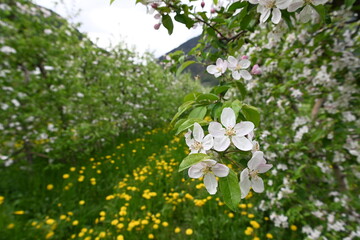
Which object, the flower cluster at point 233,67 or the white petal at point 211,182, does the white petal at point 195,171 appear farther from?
the flower cluster at point 233,67

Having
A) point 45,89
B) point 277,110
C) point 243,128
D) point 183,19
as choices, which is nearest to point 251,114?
point 243,128

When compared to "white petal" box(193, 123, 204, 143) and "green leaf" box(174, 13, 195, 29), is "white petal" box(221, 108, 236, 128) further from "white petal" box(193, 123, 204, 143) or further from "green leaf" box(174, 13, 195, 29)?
"green leaf" box(174, 13, 195, 29)

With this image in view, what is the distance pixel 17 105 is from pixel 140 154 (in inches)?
76.8

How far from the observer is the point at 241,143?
0.54 metres

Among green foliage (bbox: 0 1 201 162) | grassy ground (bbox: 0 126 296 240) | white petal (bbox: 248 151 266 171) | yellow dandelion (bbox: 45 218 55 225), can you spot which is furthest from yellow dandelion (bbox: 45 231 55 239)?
white petal (bbox: 248 151 266 171)

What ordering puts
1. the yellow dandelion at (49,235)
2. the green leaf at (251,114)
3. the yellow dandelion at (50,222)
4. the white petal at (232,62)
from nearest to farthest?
the green leaf at (251,114) → the white petal at (232,62) → the yellow dandelion at (49,235) → the yellow dandelion at (50,222)

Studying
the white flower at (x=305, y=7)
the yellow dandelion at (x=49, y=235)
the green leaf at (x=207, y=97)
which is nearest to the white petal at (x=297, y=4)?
the white flower at (x=305, y=7)

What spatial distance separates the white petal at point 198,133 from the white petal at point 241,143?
8 centimetres

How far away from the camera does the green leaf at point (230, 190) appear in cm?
47

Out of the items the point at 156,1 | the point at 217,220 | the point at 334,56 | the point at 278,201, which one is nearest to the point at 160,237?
the point at 217,220

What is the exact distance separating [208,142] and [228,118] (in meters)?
0.08

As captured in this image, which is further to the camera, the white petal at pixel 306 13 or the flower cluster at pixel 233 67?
the flower cluster at pixel 233 67

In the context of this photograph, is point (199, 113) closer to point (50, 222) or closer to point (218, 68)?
point (218, 68)

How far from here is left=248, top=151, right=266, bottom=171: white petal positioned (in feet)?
1.71
